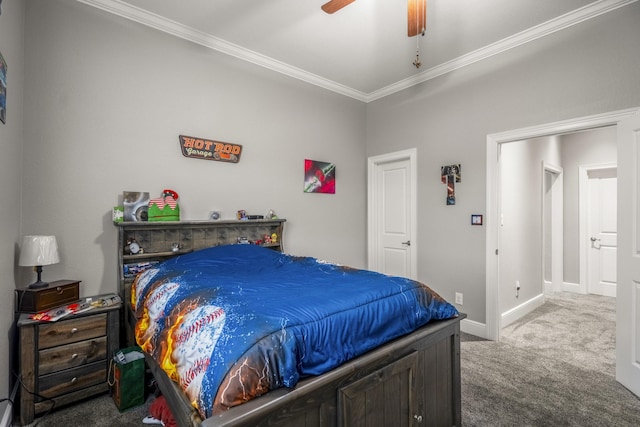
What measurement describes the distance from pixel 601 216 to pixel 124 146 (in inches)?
258

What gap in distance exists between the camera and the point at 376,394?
4.73ft

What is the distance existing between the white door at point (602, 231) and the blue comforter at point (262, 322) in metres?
4.75

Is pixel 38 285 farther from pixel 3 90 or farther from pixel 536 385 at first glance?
pixel 536 385

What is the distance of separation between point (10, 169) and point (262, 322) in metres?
1.97

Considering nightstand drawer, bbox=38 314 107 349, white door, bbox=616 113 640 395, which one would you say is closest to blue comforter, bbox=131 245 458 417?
nightstand drawer, bbox=38 314 107 349

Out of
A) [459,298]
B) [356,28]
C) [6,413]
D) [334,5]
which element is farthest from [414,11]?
→ [6,413]

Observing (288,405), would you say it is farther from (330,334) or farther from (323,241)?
(323,241)

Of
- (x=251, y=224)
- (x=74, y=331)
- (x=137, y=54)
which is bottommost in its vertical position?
(x=74, y=331)

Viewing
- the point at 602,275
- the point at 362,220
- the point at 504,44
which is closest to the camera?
the point at 504,44

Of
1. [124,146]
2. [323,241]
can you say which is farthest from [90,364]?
[323,241]

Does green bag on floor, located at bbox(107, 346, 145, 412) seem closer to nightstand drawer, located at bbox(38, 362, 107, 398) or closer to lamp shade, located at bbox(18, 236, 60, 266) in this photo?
nightstand drawer, located at bbox(38, 362, 107, 398)

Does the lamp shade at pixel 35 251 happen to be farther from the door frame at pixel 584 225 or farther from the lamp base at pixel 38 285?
the door frame at pixel 584 225

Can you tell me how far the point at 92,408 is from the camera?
2084mm

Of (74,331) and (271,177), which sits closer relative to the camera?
(74,331)
